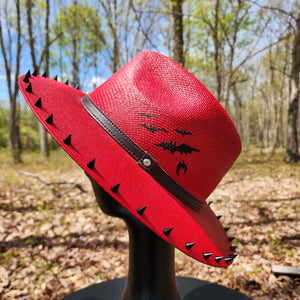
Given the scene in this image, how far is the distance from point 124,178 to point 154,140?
0.69 ft

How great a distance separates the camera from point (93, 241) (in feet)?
12.3

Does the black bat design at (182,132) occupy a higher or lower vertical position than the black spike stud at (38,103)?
lower

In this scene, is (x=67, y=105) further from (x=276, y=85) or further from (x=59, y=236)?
(x=276, y=85)

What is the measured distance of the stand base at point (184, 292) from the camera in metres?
1.69

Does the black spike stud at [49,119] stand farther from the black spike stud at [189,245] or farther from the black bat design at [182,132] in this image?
the black spike stud at [189,245]

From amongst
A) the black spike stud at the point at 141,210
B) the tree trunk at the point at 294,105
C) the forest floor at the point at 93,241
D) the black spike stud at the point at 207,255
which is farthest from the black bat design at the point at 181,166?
the tree trunk at the point at 294,105

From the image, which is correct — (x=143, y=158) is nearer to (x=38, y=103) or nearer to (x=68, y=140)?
(x=68, y=140)

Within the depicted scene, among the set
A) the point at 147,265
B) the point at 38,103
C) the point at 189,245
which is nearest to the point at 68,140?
the point at 38,103

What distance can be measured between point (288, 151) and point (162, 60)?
30.1 feet

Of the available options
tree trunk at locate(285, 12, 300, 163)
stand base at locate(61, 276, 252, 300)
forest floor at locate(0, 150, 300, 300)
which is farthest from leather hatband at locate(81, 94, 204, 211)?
tree trunk at locate(285, 12, 300, 163)

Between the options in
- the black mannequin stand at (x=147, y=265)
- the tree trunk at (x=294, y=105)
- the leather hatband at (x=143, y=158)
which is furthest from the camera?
the tree trunk at (x=294, y=105)

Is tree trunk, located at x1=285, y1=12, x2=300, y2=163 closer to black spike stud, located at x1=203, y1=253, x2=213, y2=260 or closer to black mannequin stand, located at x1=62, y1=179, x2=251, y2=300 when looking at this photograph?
black mannequin stand, located at x1=62, y1=179, x2=251, y2=300

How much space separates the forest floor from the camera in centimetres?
289

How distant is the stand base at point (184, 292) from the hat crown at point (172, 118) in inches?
39.8
